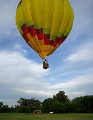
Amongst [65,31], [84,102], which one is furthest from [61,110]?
[65,31]

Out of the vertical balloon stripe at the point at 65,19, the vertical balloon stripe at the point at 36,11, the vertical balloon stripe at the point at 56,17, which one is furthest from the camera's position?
the vertical balloon stripe at the point at 65,19

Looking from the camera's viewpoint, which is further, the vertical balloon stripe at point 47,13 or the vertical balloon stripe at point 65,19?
the vertical balloon stripe at point 65,19

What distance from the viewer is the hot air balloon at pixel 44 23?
24.8 meters

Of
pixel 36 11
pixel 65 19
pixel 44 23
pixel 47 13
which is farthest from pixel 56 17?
pixel 36 11

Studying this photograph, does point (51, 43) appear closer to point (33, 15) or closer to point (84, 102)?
point (33, 15)

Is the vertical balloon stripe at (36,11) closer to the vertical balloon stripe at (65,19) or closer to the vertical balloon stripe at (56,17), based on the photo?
the vertical balloon stripe at (56,17)

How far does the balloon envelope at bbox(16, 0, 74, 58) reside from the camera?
2478 cm

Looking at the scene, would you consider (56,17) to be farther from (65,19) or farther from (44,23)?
(44,23)

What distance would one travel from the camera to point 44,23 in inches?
977

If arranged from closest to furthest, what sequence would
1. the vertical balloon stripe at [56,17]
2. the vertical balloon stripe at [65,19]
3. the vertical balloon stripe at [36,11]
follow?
the vertical balloon stripe at [36,11]
the vertical balloon stripe at [56,17]
the vertical balloon stripe at [65,19]

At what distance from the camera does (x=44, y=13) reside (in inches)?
974

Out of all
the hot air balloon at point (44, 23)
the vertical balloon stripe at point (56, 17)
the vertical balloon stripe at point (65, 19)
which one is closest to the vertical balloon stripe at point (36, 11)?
the hot air balloon at point (44, 23)

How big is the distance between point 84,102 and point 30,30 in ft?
290

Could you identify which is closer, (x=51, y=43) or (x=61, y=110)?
(x=51, y=43)
